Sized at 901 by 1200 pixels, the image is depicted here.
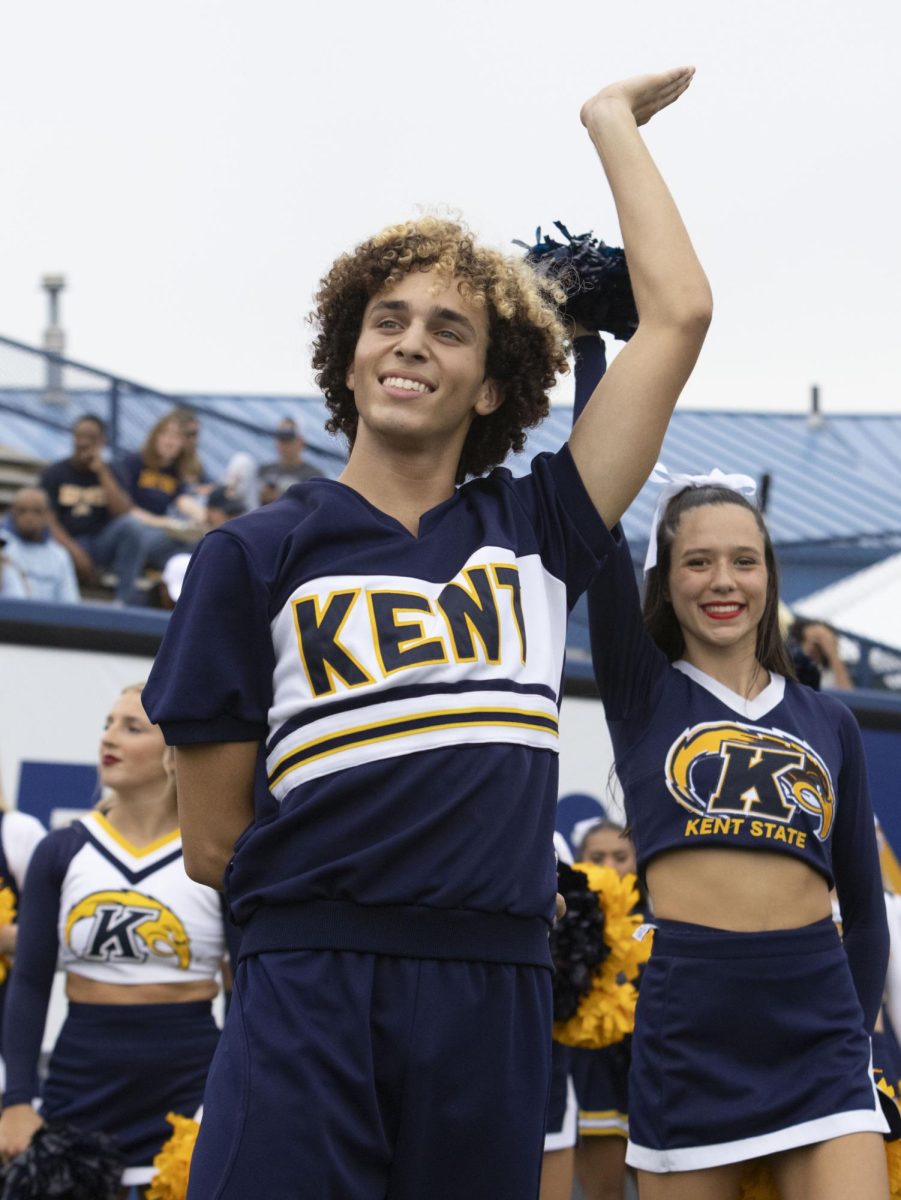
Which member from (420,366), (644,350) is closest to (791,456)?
(644,350)

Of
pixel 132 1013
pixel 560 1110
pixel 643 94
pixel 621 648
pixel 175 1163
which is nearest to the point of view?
pixel 643 94

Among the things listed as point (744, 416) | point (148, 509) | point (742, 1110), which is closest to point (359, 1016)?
point (742, 1110)

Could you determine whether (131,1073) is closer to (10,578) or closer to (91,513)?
(10,578)

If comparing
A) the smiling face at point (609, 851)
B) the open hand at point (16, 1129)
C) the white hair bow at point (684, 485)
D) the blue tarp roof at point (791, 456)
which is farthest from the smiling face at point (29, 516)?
the blue tarp roof at point (791, 456)

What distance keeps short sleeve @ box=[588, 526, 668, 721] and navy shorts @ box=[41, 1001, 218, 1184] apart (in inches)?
69.0

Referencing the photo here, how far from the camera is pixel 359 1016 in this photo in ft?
7.22

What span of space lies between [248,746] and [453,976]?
41cm

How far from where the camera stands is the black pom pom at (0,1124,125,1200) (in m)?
4.31

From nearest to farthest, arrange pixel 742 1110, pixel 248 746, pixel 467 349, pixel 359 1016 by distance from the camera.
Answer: pixel 359 1016 → pixel 248 746 → pixel 467 349 → pixel 742 1110

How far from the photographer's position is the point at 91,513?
948cm

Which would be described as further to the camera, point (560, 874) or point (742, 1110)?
point (560, 874)

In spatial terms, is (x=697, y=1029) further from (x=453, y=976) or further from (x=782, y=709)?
(x=453, y=976)

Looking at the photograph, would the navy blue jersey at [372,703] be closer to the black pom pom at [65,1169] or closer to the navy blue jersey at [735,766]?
the navy blue jersey at [735,766]

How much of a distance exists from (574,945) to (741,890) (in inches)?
49.0
